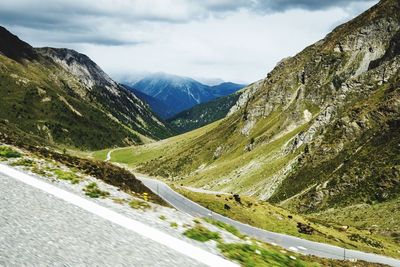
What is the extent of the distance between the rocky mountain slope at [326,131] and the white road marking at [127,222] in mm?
67322

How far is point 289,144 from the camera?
392 feet

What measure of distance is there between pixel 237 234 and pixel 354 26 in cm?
16262

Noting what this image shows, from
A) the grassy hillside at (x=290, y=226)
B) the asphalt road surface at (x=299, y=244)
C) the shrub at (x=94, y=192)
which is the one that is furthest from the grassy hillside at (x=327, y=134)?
the shrub at (x=94, y=192)

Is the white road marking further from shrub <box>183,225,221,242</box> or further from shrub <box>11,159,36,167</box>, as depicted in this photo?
shrub <box>11,159,36,167</box>

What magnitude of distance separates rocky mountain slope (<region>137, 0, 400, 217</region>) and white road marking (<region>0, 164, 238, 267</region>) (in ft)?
221

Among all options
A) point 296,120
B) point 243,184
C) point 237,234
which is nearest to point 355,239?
point 237,234

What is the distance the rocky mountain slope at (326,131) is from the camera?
3152 inches

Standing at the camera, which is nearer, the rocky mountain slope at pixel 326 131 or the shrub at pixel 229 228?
the shrub at pixel 229 228

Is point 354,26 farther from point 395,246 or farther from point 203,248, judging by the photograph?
point 203,248

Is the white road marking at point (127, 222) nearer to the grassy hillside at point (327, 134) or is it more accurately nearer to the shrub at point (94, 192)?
the shrub at point (94, 192)

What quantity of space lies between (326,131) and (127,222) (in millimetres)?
97898

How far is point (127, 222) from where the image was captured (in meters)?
8.93

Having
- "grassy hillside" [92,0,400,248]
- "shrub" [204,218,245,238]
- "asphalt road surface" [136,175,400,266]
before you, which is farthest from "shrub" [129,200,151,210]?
"grassy hillside" [92,0,400,248]

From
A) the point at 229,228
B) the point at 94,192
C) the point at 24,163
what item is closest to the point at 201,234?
the point at 229,228
